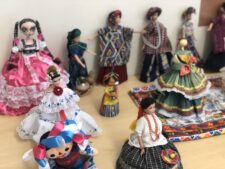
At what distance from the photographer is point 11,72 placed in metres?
1.54

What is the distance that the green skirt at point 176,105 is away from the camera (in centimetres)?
154

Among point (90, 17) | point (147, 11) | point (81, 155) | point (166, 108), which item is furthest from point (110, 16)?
point (81, 155)

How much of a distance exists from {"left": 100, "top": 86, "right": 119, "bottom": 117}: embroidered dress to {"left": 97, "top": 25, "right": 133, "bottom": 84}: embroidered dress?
0.24m

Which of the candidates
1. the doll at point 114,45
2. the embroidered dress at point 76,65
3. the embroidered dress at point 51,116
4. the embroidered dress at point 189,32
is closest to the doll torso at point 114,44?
the doll at point 114,45

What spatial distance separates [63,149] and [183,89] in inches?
24.5

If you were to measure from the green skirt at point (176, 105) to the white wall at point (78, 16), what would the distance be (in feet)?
1.35

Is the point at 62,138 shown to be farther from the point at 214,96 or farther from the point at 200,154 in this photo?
the point at 214,96

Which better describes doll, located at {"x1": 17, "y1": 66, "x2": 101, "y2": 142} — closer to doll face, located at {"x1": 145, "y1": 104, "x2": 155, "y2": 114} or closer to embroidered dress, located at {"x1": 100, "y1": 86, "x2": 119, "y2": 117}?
embroidered dress, located at {"x1": 100, "y1": 86, "x2": 119, "y2": 117}

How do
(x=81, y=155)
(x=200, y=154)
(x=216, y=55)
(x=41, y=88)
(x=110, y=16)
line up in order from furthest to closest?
(x=216, y=55) < (x=110, y=16) < (x=41, y=88) < (x=200, y=154) < (x=81, y=155)

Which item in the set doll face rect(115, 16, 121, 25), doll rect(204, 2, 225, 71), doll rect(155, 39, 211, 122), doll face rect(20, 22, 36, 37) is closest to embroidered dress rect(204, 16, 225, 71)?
doll rect(204, 2, 225, 71)

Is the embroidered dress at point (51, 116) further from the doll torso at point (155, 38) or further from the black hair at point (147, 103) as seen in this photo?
the doll torso at point (155, 38)

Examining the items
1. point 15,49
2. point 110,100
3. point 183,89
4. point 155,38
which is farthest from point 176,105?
point 15,49

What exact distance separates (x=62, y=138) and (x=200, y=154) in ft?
1.81

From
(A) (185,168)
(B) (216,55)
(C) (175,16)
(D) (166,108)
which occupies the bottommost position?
(A) (185,168)
